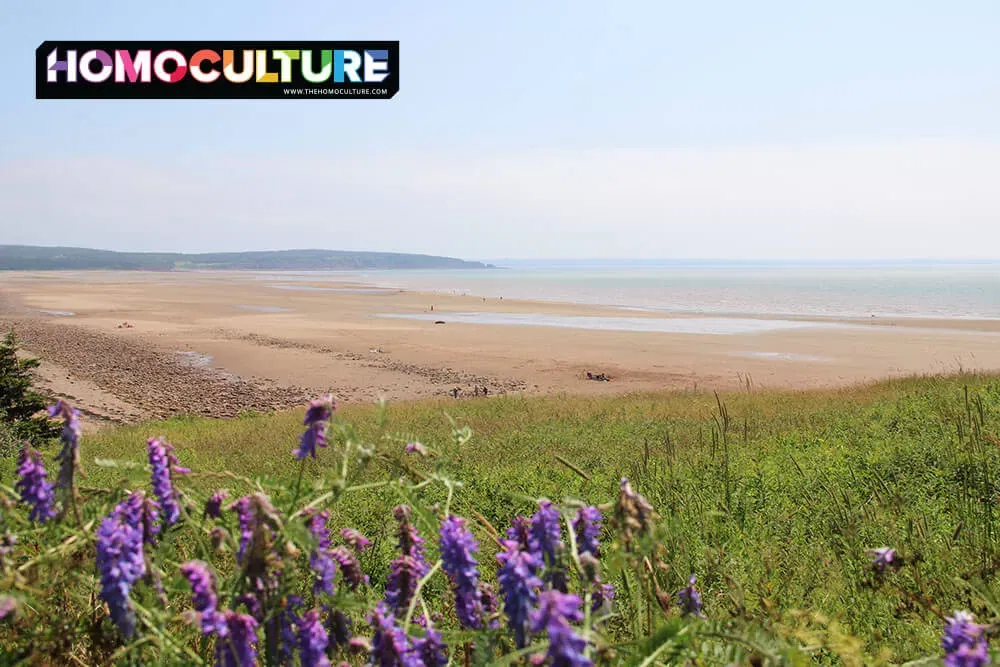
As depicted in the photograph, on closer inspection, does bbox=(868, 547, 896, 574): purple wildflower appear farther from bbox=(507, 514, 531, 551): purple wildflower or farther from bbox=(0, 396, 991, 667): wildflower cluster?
bbox=(507, 514, 531, 551): purple wildflower

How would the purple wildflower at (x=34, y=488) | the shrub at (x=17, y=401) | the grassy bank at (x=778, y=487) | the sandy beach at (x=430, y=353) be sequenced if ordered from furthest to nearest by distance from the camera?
the sandy beach at (x=430, y=353), the shrub at (x=17, y=401), the grassy bank at (x=778, y=487), the purple wildflower at (x=34, y=488)

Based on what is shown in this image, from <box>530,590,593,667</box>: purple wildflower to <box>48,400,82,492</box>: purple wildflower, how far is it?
84 cm

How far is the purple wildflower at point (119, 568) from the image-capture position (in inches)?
→ 44.4

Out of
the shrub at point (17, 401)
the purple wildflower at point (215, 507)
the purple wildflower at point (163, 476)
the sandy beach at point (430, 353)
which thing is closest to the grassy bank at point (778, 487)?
the purple wildflower at point (163, 476)

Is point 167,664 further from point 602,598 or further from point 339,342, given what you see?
point 339,342

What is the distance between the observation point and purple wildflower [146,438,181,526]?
53.4 inches

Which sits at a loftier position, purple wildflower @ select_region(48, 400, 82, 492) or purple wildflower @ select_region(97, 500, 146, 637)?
purple wildflower @ select_region(48, 400, 82, 492)

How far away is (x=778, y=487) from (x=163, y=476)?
233 inches

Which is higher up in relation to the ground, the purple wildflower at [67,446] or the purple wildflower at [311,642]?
the purple wildflower at [67,446]

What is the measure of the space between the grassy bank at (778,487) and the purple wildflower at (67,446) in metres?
0.10

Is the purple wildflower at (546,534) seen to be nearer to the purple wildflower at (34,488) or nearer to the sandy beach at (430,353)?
the purple wildflower at (34,488)

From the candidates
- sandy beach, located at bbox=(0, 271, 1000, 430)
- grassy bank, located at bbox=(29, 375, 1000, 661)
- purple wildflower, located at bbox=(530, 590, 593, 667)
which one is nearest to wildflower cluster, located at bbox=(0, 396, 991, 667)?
purple wildflower, located at bbox=(530, 590, 593, 667)

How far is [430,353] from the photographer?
112 ft

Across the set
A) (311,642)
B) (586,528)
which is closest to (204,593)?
(311,642)
